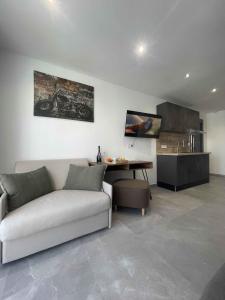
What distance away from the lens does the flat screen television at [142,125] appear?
339 cm

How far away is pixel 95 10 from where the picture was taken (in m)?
1.57

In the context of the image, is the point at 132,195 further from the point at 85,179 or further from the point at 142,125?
the point at 142,125

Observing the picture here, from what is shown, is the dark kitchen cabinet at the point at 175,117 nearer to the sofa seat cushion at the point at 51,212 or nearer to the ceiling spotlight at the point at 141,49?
the ceiling spotlight at the point at 141,49

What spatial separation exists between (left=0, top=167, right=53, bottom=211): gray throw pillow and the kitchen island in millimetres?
2937

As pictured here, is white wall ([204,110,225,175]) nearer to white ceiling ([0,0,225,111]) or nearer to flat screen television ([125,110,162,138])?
→ white ceiling ([0,0,225,111])

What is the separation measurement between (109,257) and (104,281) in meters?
0.26

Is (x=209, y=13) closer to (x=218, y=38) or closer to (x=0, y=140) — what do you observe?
(x=218, y=38)

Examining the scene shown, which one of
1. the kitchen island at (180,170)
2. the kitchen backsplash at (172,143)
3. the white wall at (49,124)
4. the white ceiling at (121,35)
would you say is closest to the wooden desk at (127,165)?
the white wall at (49,124)

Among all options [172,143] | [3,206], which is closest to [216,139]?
[172,143]

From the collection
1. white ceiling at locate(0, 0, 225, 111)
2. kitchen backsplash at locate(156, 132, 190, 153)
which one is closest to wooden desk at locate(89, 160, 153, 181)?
kitchen backsplash at locate(156, 132, 190, 153)

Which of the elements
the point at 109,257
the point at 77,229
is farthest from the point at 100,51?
the point at 109,257

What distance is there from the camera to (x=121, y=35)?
1907 mm

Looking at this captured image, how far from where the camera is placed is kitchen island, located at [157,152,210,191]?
11.8 feet

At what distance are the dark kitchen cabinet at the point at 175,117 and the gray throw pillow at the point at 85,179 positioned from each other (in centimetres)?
270
